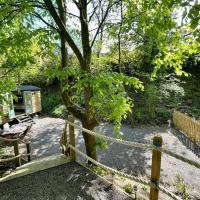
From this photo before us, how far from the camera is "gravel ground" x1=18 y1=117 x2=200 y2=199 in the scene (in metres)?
6.48

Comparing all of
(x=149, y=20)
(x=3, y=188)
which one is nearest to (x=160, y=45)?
(x=149, y=20)

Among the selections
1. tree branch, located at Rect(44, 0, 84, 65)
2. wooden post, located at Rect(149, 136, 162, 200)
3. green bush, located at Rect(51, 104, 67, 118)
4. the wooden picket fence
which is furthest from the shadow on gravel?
green bush, located at Rect(51, 104, 67, 118)

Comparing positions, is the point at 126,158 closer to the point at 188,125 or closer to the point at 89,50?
the point at 188,125

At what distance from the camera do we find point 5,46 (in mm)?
3971

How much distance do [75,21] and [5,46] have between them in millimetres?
2318

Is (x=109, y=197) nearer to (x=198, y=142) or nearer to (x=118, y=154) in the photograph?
(x=118, y=154)

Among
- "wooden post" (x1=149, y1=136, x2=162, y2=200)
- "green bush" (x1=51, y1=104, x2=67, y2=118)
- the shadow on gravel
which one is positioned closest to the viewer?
"wooden post" (x1=149, y1=136, x2=162, y2=200)

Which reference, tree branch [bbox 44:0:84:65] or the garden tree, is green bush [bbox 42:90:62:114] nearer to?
the garden tree

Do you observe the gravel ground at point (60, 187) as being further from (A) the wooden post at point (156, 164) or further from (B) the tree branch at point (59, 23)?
(B) the tree branch at point (59, 23)

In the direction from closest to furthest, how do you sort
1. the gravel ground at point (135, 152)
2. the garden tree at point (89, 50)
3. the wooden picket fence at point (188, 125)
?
1. the garden tree at point (89, 50)
2. the gravel ground at point (135, 152)
3. the wooden picket fence at point (188, 125)

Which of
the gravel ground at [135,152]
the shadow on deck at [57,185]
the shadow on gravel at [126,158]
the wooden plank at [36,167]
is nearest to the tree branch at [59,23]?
the wooden plank at [36,167]

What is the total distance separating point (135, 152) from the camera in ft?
27.2

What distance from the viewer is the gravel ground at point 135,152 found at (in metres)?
6.48

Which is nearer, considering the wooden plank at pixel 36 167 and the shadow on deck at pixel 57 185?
the shadow on deck at pixel 57 185
